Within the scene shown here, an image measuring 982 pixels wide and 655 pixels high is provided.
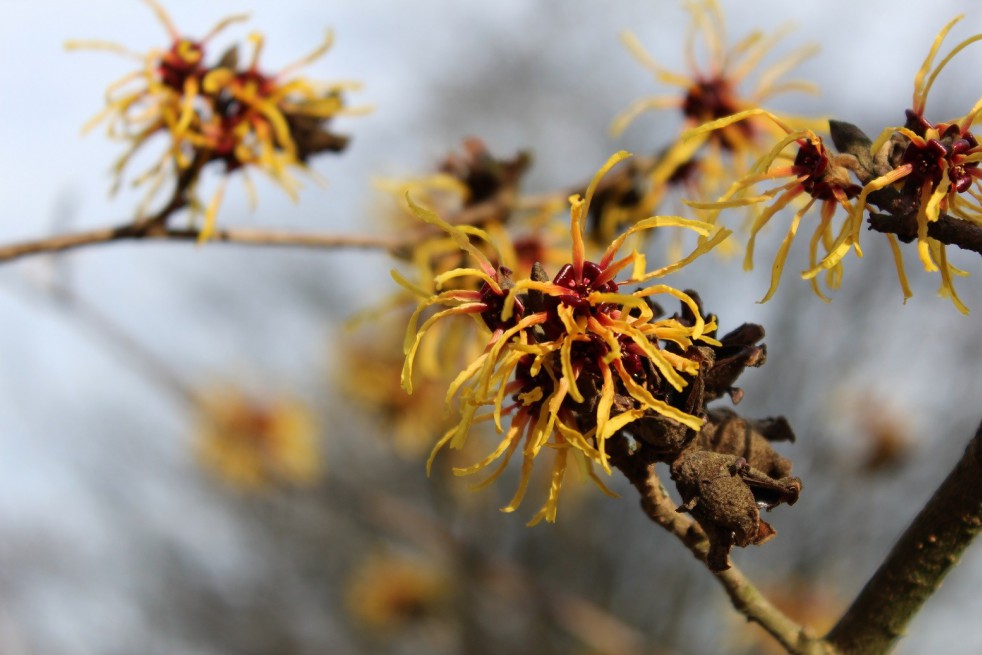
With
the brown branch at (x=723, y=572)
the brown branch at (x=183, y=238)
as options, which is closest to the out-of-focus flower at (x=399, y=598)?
the brown branch at (x=183, y=238)

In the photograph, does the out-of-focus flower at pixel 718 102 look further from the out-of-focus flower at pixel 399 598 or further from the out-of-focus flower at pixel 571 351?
the out-of-focus flower at pixel 399 598

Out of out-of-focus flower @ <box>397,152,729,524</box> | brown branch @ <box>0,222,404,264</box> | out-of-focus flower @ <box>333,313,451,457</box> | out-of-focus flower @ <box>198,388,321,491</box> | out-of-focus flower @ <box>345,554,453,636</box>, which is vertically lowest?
out-of-focus flower @ <box>345,554,453,636</box>

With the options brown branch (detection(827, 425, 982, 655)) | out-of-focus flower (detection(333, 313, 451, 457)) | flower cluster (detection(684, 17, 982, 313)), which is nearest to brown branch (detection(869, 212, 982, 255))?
flower cluster (detection(684, 17, 982, 313))

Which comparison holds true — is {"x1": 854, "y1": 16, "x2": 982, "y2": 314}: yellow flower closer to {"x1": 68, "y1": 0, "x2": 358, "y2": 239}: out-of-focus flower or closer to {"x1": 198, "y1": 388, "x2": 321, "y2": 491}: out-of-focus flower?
{"x1": 68, "y1": 0, "x2": 358, "y2": 239}: out-of-focus flower

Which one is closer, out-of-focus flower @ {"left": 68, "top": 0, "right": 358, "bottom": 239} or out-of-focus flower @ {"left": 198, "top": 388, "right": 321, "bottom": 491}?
out-of-focus flower @ {"left": 68, "top": 0, "right": 358, "bottom": 239}

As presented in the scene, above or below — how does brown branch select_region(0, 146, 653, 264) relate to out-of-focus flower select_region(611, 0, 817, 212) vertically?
below

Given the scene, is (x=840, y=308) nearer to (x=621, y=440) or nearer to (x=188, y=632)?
(x=621, y=440)
